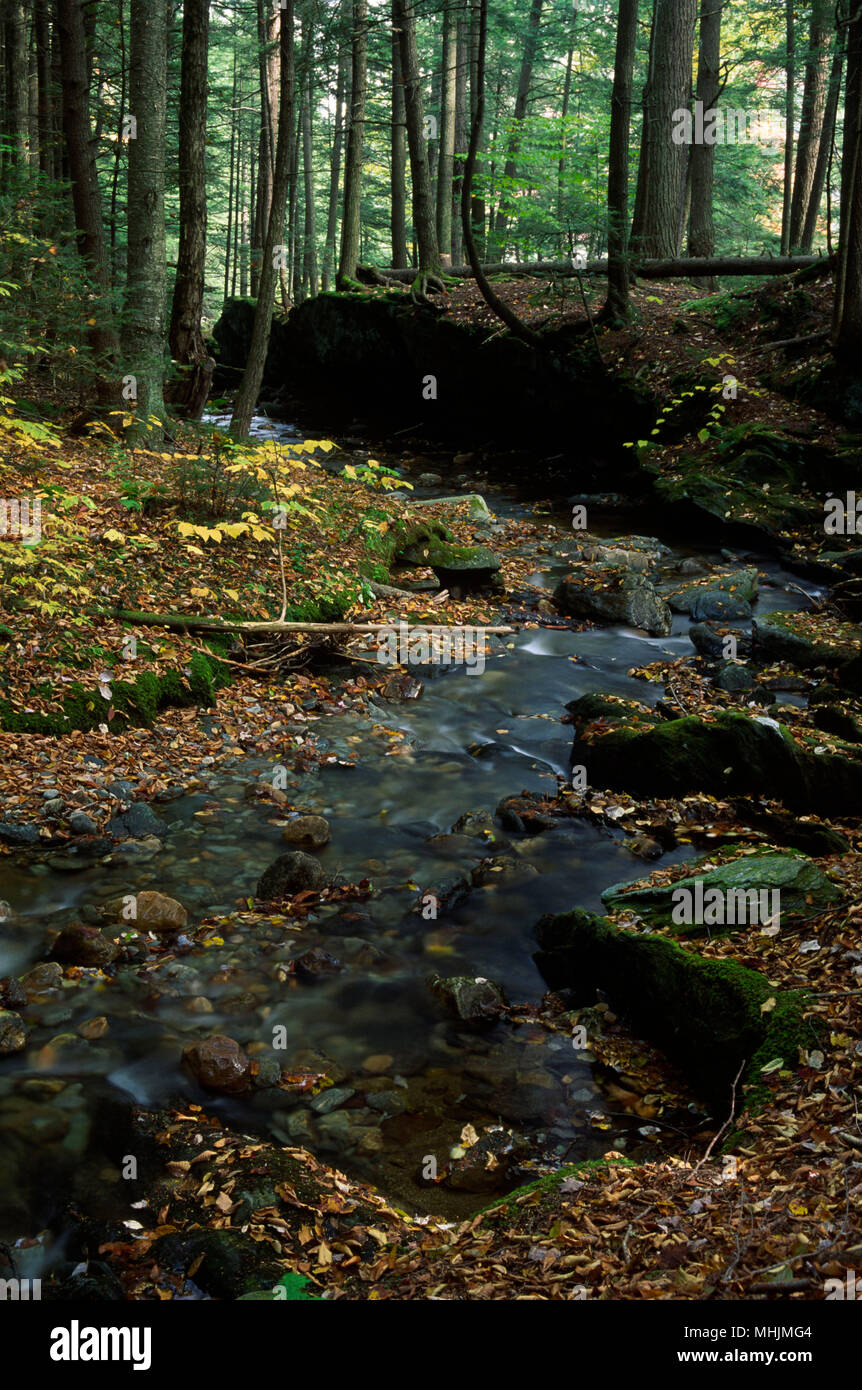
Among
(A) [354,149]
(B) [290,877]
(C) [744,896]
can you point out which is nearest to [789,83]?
(A) [354,149]

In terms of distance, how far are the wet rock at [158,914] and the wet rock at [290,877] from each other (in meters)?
0.57

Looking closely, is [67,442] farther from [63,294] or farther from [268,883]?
[268,883]

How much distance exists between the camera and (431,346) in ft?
69.2

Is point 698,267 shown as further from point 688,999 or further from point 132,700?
point 688,999

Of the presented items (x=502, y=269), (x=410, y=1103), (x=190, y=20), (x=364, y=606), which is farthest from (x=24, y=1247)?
(x=502, y=269)

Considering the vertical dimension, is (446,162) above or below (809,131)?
above

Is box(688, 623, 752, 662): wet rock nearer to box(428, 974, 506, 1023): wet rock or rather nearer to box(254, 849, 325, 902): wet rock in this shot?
box(254, 849, 325, 902): wet rock

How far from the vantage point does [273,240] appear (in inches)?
428

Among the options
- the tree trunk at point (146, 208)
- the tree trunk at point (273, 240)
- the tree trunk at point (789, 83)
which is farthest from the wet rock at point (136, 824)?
the tree trunk at point (789, 83)

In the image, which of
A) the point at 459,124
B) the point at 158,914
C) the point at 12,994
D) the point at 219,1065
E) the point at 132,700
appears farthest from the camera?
the point at 459,124

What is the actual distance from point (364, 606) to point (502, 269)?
16.1m

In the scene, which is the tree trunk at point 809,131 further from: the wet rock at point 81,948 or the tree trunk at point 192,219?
the wet rock at point 81,948

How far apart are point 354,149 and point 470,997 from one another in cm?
2199

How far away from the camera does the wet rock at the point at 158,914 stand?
538 cm
